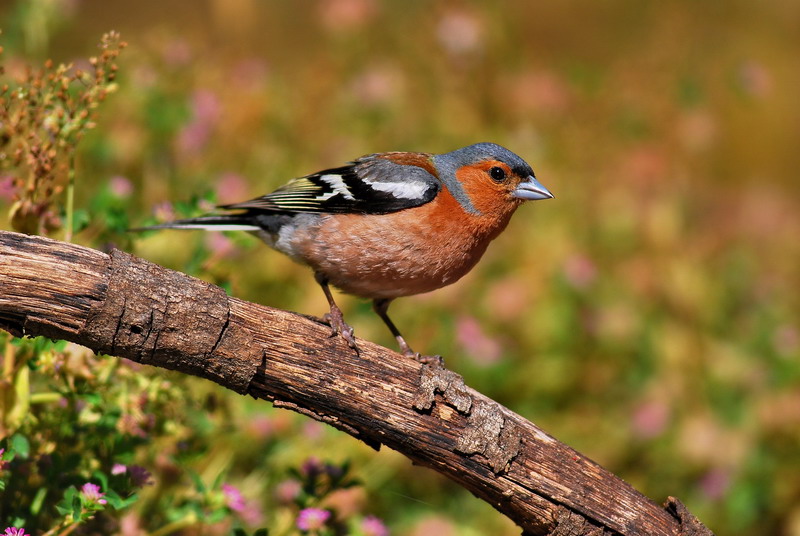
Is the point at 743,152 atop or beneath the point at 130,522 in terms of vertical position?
atop

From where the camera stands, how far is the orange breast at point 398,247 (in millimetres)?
3764

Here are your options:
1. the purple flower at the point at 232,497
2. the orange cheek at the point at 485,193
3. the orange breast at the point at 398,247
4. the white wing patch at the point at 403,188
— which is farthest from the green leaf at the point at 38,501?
the orange cheek at the point at 485,193

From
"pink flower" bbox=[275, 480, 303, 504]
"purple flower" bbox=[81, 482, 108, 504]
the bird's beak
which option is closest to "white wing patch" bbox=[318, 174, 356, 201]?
the bird's beak

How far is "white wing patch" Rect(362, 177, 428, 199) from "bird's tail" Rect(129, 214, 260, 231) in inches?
23.8

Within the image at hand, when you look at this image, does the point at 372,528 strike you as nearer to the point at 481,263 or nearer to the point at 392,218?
the point at 392,218

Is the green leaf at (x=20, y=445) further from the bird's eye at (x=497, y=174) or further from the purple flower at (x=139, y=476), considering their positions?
the bird's eye at (x=497, y=174)

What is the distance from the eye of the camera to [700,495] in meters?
5.54

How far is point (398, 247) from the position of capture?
3754 mm

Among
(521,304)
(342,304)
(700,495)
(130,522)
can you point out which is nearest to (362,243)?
(130,522)

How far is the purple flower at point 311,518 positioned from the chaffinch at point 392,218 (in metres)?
0.87

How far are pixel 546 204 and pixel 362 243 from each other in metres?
3.71

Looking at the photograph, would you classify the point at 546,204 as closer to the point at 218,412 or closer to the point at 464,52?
the point at 464,52

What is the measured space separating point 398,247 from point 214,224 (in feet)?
2.72

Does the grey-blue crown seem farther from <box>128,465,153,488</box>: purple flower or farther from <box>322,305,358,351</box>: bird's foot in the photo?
<box>128,465,153,488</box>: purple flower
